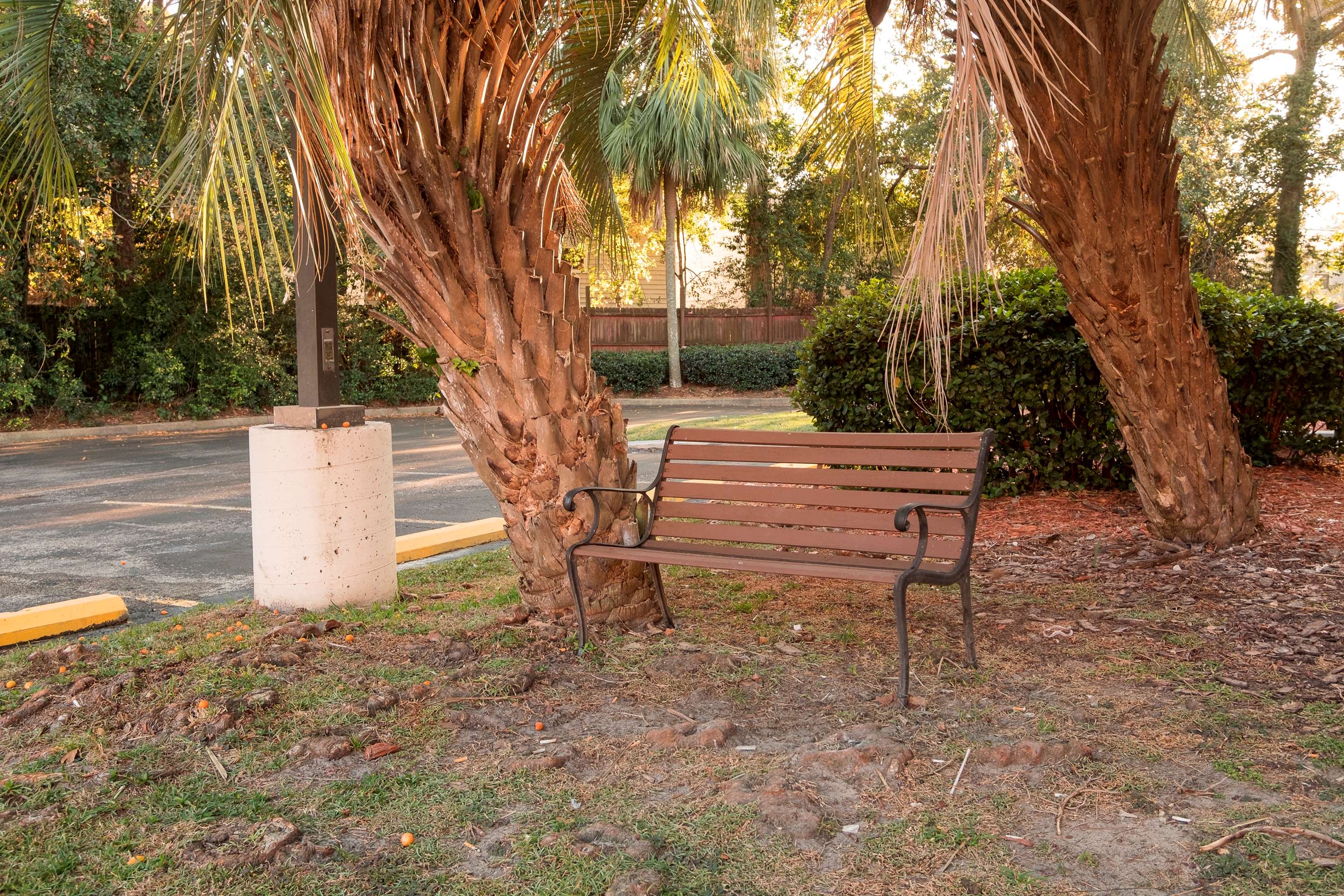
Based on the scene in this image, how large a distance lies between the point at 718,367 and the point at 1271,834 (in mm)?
24045

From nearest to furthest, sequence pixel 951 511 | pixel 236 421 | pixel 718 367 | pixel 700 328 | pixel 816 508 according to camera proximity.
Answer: pixel 951 511
pixel 816 508
pixel 236 421
pixel 718 367
pixel 700 328

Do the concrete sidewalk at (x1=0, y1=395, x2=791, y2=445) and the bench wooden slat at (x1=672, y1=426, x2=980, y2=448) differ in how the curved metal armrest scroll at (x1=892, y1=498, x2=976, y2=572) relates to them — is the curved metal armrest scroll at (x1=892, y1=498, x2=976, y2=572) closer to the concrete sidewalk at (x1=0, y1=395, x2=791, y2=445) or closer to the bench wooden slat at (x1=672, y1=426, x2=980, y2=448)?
the bench wooden slat at (x1=672, y1=426, x2=980, y2=448)

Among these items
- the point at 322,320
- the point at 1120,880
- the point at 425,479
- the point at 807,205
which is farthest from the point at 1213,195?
the point at 1120,880

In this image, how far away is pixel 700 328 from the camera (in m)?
29.8

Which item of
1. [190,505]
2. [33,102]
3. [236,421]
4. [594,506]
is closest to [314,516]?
[594,506]

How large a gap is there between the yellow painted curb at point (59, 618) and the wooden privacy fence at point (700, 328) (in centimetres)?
2409

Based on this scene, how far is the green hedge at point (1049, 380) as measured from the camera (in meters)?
7.57

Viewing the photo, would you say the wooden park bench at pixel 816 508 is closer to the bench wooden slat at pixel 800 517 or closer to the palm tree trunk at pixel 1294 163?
the bench wooden slat at pixel 800 517

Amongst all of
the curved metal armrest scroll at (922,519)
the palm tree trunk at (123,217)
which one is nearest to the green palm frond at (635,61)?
the curved metal armrest scroll at (922,519)

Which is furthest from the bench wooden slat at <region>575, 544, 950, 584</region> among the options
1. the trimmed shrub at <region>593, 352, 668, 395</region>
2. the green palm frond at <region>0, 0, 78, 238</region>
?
the trimmed shrub at <region>593, 352, 668, 395</region>

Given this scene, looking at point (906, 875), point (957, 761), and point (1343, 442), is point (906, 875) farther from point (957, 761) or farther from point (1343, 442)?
point (1343, 442)

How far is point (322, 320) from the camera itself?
5.85 metres

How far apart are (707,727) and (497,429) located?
6.09ft

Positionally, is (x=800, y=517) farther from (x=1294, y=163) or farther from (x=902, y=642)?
A: (x=1294, y=163)
